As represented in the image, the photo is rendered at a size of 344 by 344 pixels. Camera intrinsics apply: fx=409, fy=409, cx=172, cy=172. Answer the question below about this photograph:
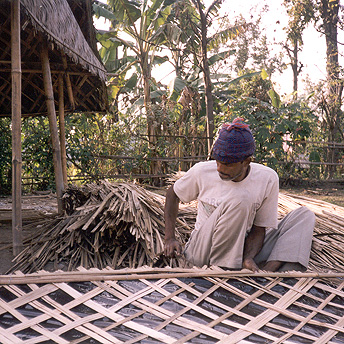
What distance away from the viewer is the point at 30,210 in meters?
4.62

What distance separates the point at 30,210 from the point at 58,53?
177cm

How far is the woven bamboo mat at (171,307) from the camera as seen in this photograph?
1.39m

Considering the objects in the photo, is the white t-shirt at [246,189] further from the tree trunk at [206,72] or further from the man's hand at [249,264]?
the tree trunk at [206,72]

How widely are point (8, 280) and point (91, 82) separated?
3.41m

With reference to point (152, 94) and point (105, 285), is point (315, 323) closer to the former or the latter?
point (105, 285)

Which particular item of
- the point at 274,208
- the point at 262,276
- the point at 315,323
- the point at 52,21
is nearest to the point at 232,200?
the point at 274,208

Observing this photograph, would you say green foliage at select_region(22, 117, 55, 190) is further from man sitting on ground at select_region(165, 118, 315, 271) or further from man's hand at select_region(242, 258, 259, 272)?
man's hand at select_region(242, 258, 259, 272)

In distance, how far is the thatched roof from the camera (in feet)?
10.6

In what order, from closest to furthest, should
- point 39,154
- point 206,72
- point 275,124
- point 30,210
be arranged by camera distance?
point 30,210 < point 39,154 < point 206,72 < point 275,124

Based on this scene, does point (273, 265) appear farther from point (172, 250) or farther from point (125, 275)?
point (125, 275)

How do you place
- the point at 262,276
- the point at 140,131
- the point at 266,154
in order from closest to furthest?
the point at 262,276 → the point at 266,154 → the point at 140,131

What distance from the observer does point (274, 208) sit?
7.20 feet

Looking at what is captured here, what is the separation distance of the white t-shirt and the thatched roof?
1774mm

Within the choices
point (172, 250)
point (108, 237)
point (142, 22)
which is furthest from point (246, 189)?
point (142, 22)
